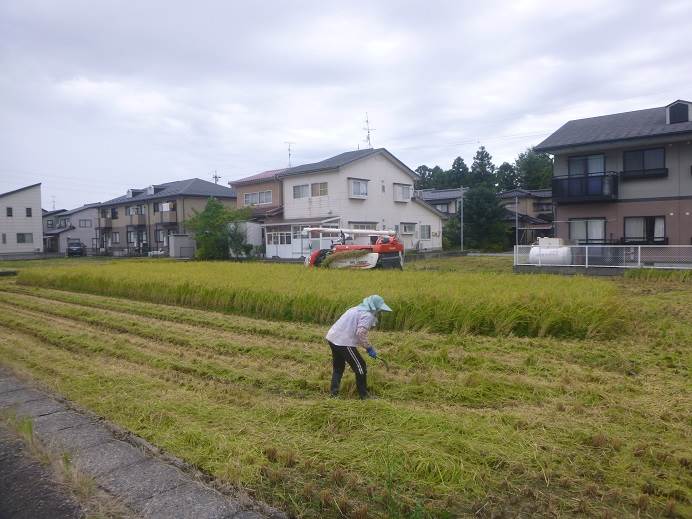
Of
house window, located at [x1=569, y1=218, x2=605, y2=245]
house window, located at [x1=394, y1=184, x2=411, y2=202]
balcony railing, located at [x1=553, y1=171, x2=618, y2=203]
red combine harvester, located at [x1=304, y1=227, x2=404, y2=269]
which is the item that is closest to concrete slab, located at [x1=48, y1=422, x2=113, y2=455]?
red combine harvester, located at [x1=304, y1=227, x2=404, y2=269]

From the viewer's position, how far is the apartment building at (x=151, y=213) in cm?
4050

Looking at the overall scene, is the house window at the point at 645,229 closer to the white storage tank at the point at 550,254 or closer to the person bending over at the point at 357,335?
the white storage tank at the point at 550,254

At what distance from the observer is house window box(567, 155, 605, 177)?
70.4 feet

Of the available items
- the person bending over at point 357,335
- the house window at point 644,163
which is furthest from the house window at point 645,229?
the person bending over at point 357,335

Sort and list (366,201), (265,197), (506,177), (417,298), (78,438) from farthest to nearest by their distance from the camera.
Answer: (506,177)
(265,197)
(366,201)
(417,298)
(78,438)

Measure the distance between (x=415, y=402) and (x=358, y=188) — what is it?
25.7 meters

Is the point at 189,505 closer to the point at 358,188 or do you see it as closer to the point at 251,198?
the point at 358,188

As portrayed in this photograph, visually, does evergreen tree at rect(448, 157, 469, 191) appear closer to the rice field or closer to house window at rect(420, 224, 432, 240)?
house window at rect(420, 224, 432, 240)

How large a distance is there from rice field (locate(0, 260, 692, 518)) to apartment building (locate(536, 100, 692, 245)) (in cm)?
1099

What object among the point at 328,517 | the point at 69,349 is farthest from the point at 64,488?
the point at 69,349

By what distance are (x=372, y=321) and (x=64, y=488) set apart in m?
2.94

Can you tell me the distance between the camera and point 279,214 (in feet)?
107

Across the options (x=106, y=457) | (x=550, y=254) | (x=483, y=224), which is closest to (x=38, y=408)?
(x=106, y=457)

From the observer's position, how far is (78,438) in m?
4.50
